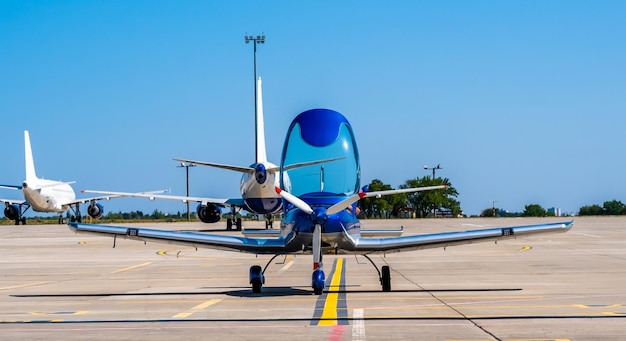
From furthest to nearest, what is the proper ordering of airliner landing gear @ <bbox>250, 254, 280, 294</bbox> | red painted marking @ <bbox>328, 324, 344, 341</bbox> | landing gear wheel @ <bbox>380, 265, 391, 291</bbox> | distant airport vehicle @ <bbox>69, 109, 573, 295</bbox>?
airliner landing gear @ <bbox>250, 254, 280, 294</bbox> < landing gear wheel @ <bbox>380, 265, 391, 291</bbox> < distant airport vehicle @ <bbox>69, 109, 573, 295</bbox> < red painted marking @ <bbox>328, 324, 344, 341</bbox>

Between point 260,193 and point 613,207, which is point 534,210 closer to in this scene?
point 613,207

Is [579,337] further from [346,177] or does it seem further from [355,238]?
[346,177]

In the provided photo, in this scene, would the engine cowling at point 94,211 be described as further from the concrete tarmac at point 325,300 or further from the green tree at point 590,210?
the green tree at point 590,210

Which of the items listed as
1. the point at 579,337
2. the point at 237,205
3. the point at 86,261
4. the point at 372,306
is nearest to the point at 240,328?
the point at 372,306

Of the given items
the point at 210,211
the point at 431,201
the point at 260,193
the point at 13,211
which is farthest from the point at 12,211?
the point at 431,201

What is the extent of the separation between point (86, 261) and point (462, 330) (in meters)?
20.4

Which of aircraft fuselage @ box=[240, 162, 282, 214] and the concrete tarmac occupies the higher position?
aircraft fuselage @ box=[240, 162, 282, 214]

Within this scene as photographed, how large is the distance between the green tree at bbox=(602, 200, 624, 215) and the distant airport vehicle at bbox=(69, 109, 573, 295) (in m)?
127

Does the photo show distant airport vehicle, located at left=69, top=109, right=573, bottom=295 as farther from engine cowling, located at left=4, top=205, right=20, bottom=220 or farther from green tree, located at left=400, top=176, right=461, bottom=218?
green tree, located at left=400, top=176, right=461, bottom=218

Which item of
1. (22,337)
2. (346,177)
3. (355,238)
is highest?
(346,177)

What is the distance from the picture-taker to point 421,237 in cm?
1612

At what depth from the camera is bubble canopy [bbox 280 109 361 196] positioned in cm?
1714

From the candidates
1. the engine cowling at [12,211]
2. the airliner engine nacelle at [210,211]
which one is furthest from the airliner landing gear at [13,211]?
the airliner engine nacelle at [210,211]

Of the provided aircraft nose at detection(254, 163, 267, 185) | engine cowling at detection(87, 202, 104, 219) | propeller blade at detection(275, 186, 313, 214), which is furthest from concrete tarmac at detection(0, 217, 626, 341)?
engine cowling at detection(87, 202, 104, 219)
